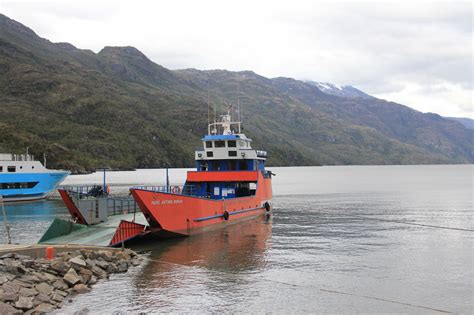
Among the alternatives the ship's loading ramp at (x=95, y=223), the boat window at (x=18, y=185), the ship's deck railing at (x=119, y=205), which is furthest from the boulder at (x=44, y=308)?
the boat window at (x=18, y=185)

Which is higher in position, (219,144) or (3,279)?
(219,144)

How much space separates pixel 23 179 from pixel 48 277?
195ft

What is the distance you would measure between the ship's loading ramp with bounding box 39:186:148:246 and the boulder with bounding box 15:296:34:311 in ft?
36.2

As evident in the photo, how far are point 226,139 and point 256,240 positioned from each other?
13.1 metres

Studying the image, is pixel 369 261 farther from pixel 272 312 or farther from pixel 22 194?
pixel 22 194

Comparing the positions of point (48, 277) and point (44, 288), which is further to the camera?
point (48, 277)

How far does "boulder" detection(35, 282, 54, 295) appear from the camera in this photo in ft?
66.0

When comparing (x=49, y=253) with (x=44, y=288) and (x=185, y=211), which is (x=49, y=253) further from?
(x=185, y=211)

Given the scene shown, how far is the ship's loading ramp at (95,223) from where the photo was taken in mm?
30938

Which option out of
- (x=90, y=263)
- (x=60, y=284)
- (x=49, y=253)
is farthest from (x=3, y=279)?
(x=90, y=263)

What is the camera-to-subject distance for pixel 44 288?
20312 millimetres

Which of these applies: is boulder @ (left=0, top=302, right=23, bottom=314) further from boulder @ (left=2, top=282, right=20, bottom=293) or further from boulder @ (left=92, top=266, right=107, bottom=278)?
boulder @ (left=92, top=266, right=107, bottom=278)

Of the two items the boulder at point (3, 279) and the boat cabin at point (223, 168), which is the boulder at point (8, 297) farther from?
the boat cabin at point (223, 168)

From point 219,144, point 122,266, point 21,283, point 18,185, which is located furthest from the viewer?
point 18,185
